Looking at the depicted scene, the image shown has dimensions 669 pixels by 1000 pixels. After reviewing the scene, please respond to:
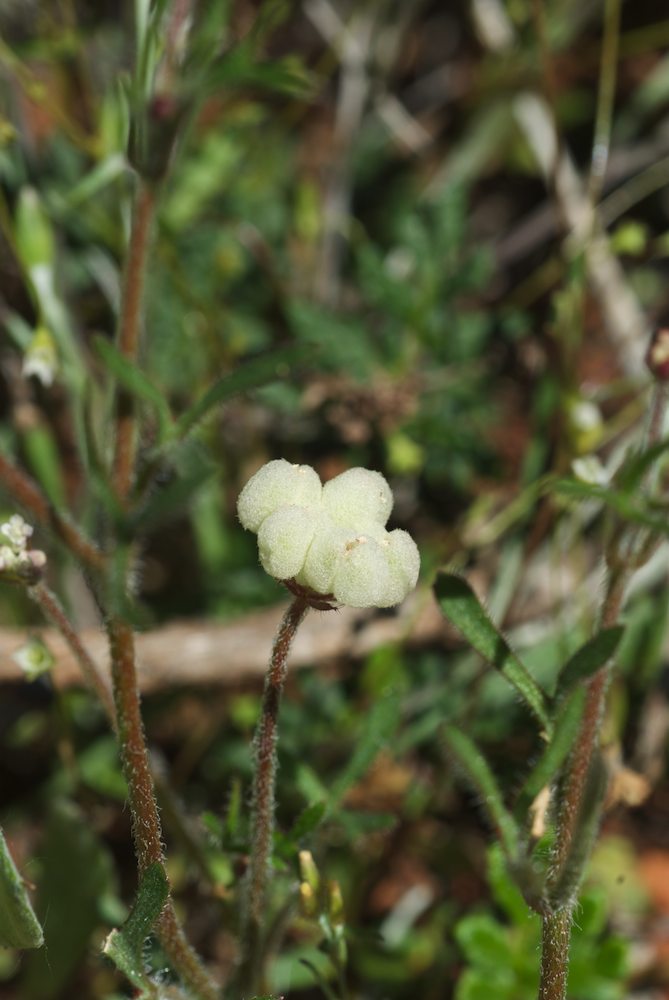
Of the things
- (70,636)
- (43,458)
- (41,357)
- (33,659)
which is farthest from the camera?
(43,458)

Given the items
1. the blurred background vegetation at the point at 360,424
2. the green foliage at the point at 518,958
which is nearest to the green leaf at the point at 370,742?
the blurred background vegetation at the point at 360,424

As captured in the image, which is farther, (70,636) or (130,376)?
(130,376)

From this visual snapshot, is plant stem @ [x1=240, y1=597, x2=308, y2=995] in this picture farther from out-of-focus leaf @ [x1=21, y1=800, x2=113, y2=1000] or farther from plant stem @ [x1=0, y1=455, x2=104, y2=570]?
plant stem @ [x1=0, y1=455, x2=104, y2=570]

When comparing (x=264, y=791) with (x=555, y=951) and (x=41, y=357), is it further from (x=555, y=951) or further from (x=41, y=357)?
(x=41, y=357)

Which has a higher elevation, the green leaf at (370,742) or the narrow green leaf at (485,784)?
the green leaf at (370,742)

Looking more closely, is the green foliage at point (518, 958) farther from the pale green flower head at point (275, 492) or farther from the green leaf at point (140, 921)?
the pale green flower head at point (275, 492)

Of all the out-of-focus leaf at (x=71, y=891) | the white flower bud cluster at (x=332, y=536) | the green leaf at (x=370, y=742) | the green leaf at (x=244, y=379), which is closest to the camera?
the white flower bud cluster at (x=332, y=536)

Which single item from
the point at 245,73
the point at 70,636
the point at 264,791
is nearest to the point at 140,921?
the point at 264,791
